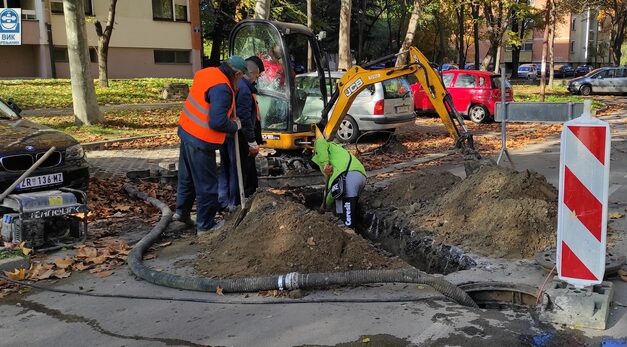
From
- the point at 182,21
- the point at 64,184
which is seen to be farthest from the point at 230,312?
the point at 182,21

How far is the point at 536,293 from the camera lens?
433 cm

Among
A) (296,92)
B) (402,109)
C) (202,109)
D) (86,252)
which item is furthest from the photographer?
(402,109)

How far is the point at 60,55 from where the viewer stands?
3067 cm

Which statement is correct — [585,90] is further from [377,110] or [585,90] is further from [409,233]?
[409,233]

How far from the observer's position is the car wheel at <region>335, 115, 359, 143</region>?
13969 mm

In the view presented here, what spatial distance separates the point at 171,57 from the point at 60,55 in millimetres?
6517

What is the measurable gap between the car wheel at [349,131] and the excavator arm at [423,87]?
5017 mm

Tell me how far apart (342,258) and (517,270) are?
146 centimetres

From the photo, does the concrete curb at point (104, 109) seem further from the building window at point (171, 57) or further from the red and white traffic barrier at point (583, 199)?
the red and white traffic barrier at point (583, 199)

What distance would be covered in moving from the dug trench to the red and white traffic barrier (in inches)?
51.6

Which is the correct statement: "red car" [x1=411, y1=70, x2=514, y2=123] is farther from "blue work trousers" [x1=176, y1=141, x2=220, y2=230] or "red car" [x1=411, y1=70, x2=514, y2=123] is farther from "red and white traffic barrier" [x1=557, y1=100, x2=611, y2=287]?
"red and white traffic barrier" [x1=557, y1=100, x2=611, y2=287]

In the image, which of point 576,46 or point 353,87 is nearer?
point 353,87

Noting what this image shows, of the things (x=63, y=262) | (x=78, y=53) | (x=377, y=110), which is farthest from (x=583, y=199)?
(x=78, y=53)

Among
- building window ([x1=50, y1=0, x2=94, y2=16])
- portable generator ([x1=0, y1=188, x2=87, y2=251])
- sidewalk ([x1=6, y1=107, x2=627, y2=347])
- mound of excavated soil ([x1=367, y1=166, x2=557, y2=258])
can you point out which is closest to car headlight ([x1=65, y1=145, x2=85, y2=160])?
portable generator ([x1=0, y1=188, x2=87, y2=251])
